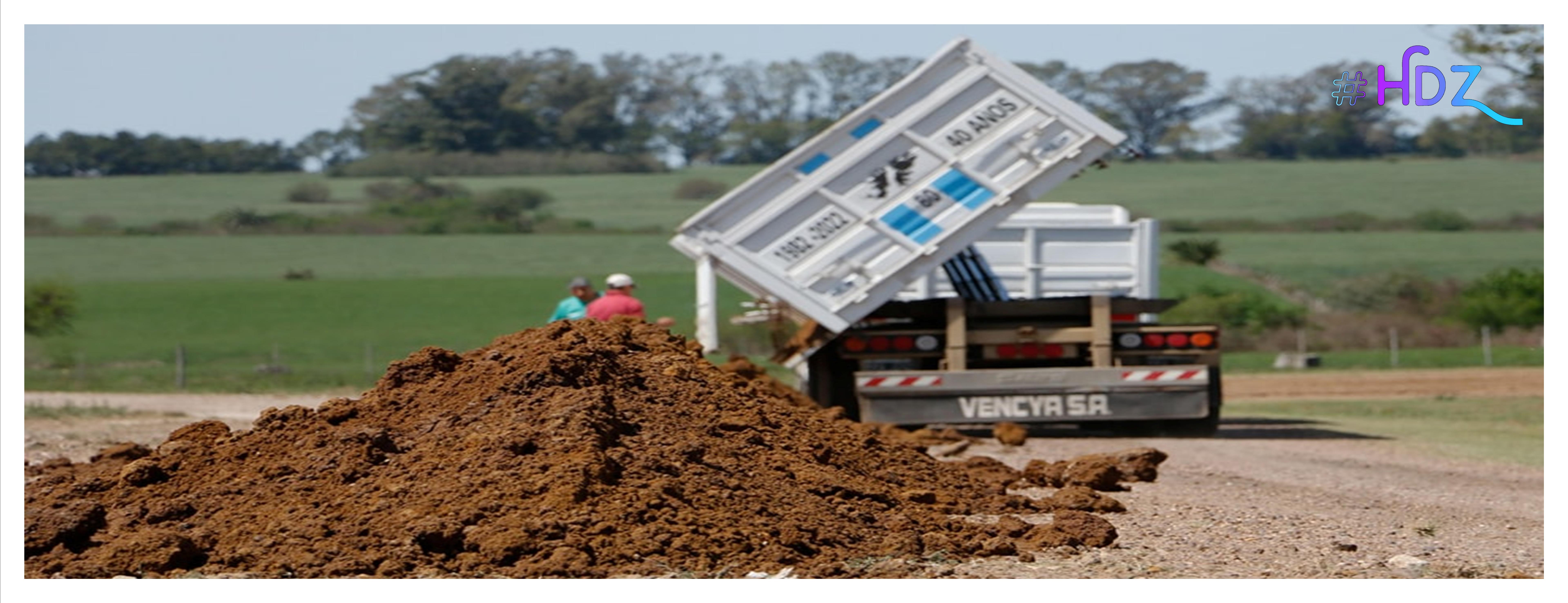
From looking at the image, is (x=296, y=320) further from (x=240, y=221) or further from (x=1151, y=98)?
(x=1151, y=98)

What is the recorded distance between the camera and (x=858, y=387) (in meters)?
14.4

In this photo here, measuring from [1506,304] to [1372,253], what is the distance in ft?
54.0

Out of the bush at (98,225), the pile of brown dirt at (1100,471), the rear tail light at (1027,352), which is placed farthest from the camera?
the bush at (98,225)

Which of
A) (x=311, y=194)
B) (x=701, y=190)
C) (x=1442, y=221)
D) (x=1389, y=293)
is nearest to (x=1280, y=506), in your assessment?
(x=1389, y=293)

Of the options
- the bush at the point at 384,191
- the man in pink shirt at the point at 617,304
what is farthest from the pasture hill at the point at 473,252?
the man in pink shirt at the point at 617,304

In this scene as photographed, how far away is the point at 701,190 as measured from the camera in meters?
69.2

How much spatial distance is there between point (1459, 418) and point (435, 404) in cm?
1346

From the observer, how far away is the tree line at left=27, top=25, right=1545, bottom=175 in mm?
64125

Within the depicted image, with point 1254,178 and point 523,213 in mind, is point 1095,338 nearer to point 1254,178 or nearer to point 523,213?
point 523,213

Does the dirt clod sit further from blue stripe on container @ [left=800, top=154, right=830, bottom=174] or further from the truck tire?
blue stripe on container @ [left=800, top=154, right=830, bottom=174]

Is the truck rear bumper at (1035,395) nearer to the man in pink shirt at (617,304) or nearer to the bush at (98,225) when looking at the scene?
the man in pink shirt at (617,304)

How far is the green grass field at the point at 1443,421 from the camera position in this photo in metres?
14.6

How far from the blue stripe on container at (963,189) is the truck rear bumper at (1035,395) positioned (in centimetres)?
140

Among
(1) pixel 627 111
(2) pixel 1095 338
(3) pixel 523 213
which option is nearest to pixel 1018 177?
(2) pixel 1095 338
